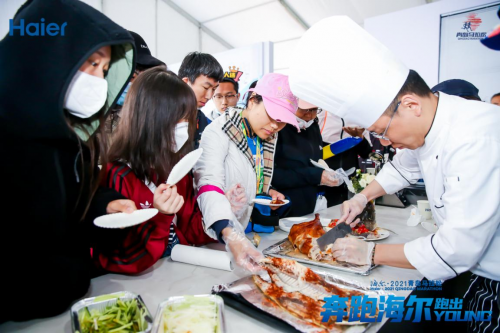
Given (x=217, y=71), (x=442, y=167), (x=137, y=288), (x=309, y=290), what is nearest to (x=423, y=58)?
(x=217, y=71)

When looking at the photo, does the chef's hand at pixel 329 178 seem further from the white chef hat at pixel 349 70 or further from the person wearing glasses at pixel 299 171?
the white chef hat at pixel 349 70

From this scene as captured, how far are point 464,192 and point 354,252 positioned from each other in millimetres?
513

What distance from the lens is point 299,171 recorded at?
2.72 m

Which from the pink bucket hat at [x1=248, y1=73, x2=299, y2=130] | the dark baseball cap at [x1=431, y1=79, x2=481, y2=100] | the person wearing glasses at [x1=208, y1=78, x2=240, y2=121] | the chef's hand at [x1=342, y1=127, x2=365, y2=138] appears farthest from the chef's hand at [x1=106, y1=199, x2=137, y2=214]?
the dark baseball cap at [x1=431, y1=79, x2=481, y2=100]

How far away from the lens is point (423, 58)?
471cm

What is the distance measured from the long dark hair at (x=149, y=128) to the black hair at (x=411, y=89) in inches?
40.3

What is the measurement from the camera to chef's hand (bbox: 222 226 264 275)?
49.8 inches

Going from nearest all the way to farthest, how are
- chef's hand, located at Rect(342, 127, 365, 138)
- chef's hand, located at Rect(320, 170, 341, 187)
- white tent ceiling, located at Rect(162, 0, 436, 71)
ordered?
chef's hand, located at Rect(320, 170, 341, 187)
chef's hand, located at Rect(342, 127, 365, 138)
white tent ceiling, located at Rect(162, 0, 436, 71)

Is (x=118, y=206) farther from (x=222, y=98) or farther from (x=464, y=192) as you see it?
(x=222, y=98)

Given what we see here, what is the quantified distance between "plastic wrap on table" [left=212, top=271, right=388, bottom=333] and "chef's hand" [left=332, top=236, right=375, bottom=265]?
155 millimetres

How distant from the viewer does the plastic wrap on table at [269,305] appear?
92cm

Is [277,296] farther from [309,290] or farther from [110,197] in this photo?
[110,197]

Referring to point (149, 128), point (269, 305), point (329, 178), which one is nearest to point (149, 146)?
point (149, 128)

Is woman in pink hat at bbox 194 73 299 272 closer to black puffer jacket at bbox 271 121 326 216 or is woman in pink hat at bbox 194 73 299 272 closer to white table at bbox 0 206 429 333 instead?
white table at bbox 0 206 429 333
